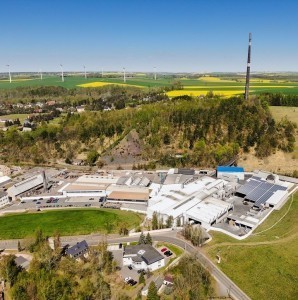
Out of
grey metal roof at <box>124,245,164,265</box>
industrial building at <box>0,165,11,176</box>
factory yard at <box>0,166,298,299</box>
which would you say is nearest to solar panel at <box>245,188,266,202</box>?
factory yard at <box>0,166,298,299</box>

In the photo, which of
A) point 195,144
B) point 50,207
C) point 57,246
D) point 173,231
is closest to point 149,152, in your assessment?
point 195,144

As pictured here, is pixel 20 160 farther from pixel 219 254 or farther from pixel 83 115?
pixel 219 254

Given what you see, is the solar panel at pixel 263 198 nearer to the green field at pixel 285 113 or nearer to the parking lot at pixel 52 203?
the parking lot at pixel 52 203

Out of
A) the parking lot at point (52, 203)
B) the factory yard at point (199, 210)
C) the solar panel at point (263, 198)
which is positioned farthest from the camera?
the parking lot at point (52, 203)

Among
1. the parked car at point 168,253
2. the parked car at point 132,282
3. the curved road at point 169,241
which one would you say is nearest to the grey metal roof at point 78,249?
the curved road at point 169,241

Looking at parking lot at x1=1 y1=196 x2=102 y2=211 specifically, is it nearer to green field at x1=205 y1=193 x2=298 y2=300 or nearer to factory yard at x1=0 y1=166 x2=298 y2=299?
factory yard at x1=0 y1=166 x2=298 y2=299
